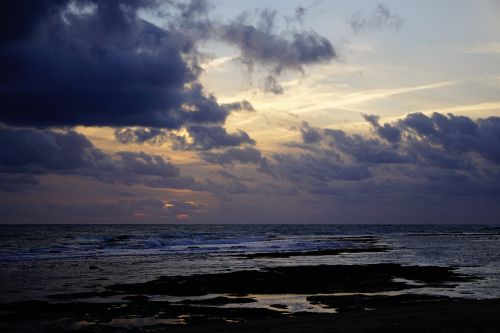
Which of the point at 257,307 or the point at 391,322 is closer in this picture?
the point at 391,322

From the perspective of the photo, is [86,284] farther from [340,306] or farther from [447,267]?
[447,267]

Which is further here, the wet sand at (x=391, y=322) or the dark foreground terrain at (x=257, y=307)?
the dark foreground terrain at (x=257, y=307)

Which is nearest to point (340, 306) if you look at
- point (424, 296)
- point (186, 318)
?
point (424, 296)

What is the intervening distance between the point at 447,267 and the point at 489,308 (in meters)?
16.7

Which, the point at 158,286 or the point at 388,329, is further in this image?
the point at 158,286

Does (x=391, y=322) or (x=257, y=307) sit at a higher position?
(x=391, y=322)

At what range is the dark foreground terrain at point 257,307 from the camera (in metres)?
12.8

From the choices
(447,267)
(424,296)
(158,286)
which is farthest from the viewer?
(447,267)

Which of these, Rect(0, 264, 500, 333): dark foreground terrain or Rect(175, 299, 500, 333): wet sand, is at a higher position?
Rect(175, 299, 500, 333): wet sand

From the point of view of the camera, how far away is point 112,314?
15.7 meters

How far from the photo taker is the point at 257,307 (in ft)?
55.6

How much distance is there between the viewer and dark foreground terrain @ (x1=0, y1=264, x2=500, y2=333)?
1279 centimetres

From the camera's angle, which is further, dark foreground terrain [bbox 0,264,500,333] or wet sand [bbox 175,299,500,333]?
dark foreground terrain [bbox 0,264,500,333]

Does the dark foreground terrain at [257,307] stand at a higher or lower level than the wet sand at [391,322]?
lower
